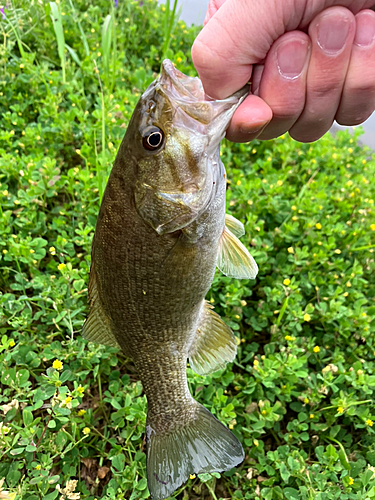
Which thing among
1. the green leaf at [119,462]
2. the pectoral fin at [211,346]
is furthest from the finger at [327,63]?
the green leaf at [119,462]

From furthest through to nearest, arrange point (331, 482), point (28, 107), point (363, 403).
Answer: point (28, 107) < point (363, 403) < point (331, 482)

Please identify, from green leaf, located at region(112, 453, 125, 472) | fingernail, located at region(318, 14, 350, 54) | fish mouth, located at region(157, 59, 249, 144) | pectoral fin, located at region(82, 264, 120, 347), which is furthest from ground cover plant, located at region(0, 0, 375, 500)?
fingernail, located at region(318, 14, 350, 54)

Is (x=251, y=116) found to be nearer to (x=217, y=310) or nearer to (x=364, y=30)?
(x=364, y=30)

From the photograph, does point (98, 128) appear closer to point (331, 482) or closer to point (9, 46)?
point (9, 46)

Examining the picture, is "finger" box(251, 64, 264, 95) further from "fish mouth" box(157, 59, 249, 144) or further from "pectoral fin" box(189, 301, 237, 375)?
"pectoral fin" box(189, 301, 237, 375)

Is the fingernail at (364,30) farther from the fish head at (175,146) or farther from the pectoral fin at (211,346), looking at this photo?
the pectoral fin at (211,346)

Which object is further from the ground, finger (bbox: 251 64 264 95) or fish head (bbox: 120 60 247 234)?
finger (bbox: 251 64 264 95)

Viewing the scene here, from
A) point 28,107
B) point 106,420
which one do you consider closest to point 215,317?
point 106,420
